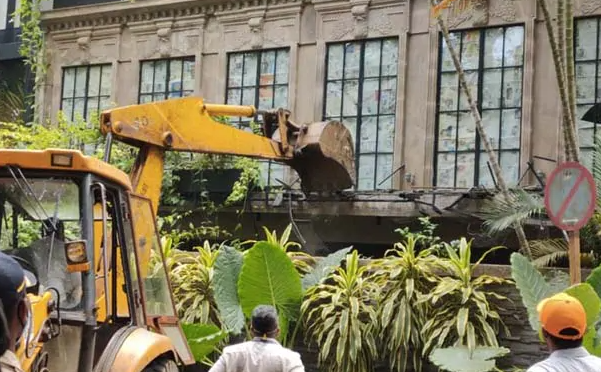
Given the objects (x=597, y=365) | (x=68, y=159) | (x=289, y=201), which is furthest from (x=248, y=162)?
(x=597, y=365)

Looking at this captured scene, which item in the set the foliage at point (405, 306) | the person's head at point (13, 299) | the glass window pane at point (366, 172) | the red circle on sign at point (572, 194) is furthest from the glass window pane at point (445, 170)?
the person's head at point (13, 299)

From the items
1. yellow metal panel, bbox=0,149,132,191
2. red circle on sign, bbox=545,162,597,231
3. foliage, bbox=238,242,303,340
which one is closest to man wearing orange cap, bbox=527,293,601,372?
red circle on sign, bbox=545,162,597,231

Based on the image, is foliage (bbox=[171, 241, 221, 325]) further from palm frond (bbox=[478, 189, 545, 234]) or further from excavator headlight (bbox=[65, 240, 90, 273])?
excavator headlight (bbox=[65, 240, 90, 273])

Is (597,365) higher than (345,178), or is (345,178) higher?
(345,178)

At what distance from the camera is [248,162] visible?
16234 mm

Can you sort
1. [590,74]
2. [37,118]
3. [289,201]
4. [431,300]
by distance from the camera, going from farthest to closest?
[37,118] < [289,201] < [590,74] < [431,300]

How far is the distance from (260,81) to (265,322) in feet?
40.1

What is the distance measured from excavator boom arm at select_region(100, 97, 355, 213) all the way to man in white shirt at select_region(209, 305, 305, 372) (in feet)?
9.71

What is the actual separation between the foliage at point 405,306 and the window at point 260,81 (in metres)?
7.53

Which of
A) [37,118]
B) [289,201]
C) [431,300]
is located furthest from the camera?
[37,118]

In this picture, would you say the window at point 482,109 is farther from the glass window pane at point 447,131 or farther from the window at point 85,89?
the window at point 85,89

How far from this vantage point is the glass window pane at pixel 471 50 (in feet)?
50.1

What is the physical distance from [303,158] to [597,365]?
6.80m

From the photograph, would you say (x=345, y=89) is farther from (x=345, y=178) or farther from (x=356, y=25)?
(x=345, y=178)
